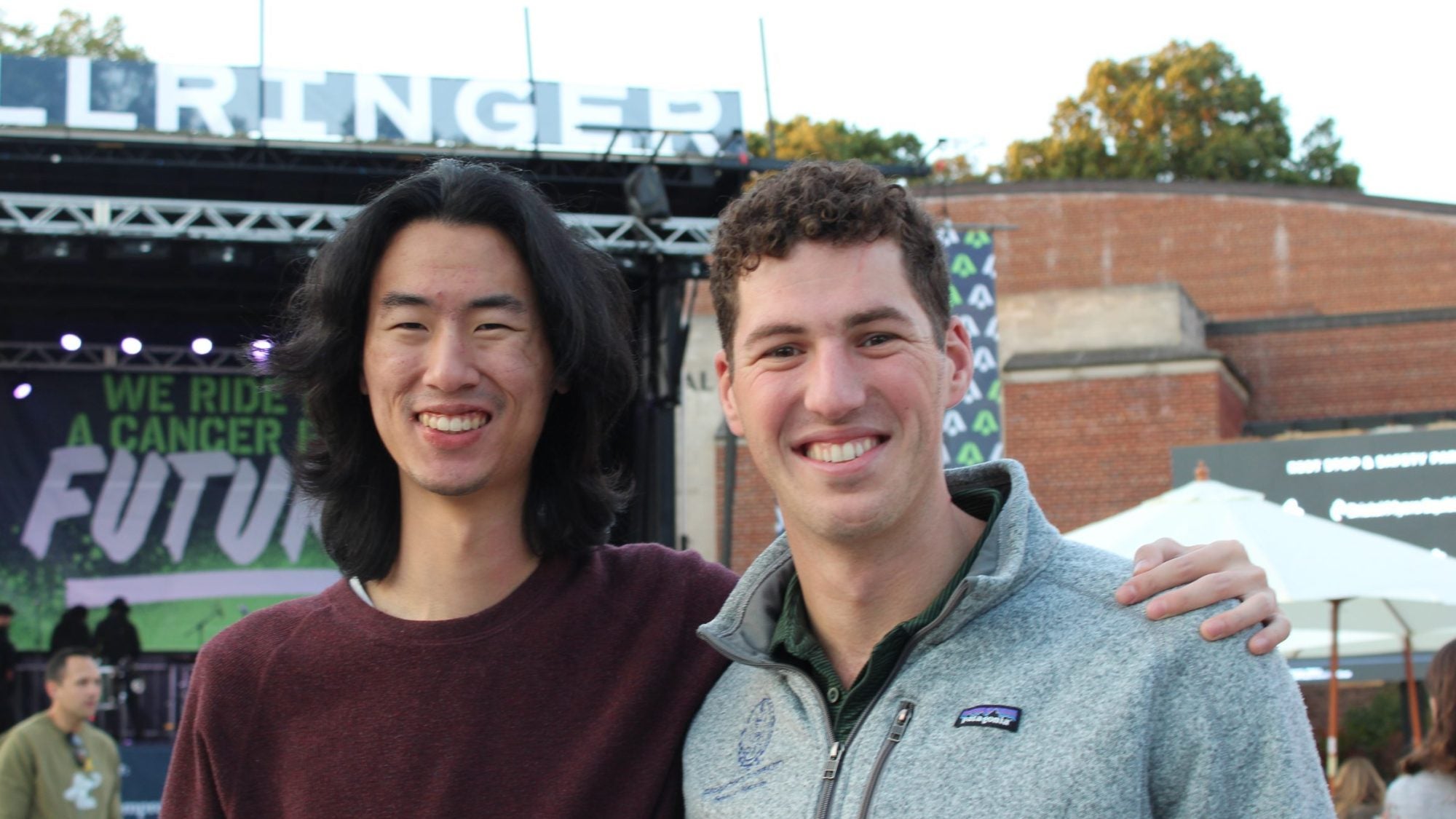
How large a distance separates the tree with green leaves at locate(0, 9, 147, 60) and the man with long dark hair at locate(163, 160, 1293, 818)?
27.3 meters

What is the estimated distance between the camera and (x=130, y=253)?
30.6 feet

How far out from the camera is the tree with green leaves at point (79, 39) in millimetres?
26703

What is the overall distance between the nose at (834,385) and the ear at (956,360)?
0.19 metres

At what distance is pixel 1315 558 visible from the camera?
5859mm

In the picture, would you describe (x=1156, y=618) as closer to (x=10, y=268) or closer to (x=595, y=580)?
(x=595, y=580)

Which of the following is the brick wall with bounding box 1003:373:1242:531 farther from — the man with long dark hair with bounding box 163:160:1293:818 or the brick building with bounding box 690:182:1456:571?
the man with long dark hair with bounding box 163:160:1293:818

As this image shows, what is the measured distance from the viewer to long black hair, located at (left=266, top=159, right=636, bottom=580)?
2428mm

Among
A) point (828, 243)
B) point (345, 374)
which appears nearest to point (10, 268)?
point (345, 374)

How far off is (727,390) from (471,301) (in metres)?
0.49

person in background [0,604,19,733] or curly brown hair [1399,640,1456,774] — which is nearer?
curly brown hair [1399,640,1456,774]

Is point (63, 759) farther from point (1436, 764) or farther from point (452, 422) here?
point (1436, 764)

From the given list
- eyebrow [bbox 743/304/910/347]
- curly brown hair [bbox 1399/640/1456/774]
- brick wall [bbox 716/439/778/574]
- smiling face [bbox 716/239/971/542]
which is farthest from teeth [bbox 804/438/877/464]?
brick wall [bbox 716/439/778/574]

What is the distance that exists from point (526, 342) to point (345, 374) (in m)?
0.37

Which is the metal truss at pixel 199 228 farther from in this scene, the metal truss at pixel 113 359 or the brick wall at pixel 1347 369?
the brick wall at pixel 1347 369
